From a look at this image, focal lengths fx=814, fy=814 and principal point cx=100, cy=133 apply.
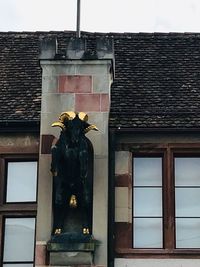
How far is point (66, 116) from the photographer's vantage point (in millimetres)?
15367

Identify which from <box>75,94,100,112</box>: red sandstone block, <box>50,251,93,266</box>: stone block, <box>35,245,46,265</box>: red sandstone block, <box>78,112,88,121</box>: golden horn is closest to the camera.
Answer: <box>50,251,93,266</box>: stone block

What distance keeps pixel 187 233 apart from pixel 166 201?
28.8 inches

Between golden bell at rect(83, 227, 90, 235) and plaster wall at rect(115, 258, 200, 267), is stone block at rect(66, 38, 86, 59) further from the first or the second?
plaster wall at rect(115, 258, 200, 267)

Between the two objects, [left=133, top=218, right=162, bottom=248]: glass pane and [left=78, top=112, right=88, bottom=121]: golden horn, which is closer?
[left=78, top=112, right=88, bottom=121]: golden horn

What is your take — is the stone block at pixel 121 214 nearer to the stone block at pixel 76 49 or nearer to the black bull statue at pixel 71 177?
the black bull statue at pixel 71 177

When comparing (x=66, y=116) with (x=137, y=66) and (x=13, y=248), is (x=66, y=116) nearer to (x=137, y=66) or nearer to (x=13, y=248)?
(x=13, y=248)

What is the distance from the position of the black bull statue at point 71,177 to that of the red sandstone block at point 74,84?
926 millimetres

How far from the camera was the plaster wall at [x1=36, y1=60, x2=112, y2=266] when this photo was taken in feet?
50.0

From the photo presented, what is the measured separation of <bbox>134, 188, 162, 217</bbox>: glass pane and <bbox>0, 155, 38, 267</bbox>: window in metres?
2.02

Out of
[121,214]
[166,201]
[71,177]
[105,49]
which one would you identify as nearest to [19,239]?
[71,177]

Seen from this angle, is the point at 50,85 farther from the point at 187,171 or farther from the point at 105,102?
the point at 187,171

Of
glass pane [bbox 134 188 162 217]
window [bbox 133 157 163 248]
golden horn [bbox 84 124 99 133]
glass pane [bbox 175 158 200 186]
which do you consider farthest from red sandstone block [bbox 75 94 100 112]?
glass pane [bbox 175 158 200 186]

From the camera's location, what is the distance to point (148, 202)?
15.9m

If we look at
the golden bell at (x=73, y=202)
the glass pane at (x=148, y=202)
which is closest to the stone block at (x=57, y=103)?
the golden bell at (x=73, y=202)
